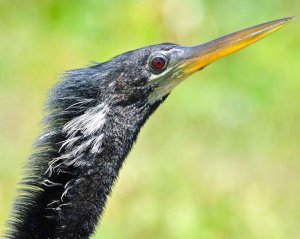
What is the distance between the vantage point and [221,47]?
5109 mm

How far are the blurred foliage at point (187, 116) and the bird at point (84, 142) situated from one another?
9.44 feet

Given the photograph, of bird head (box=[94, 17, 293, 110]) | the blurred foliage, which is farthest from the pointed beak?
the blurred foliage

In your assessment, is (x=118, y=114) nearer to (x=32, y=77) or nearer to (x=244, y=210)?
(x=244, y=210)

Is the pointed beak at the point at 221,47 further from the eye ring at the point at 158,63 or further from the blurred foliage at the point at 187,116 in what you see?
the blurred foliage at the point at 187,116

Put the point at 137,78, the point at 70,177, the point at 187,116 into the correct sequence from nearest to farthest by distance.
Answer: the point at 70,177
the point at 137,78
the point at 187,116

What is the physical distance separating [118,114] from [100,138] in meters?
0.18

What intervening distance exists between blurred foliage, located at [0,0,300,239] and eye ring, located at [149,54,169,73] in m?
2.95

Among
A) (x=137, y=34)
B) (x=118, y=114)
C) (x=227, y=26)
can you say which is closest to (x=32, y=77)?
(x=137, y=34)

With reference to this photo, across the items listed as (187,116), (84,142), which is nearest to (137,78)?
(84,142)

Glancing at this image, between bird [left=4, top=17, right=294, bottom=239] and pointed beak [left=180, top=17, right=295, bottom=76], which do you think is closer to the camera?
bird [left=4, top=17, right=294, bottom=239]

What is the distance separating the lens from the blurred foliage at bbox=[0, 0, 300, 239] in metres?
8.02

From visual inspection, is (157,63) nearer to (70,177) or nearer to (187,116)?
(70,177)

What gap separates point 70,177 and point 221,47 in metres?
1.08

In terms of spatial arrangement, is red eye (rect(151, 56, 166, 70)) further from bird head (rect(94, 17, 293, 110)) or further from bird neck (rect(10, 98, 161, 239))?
bird neck (rect(10, 98, 161, 239))
